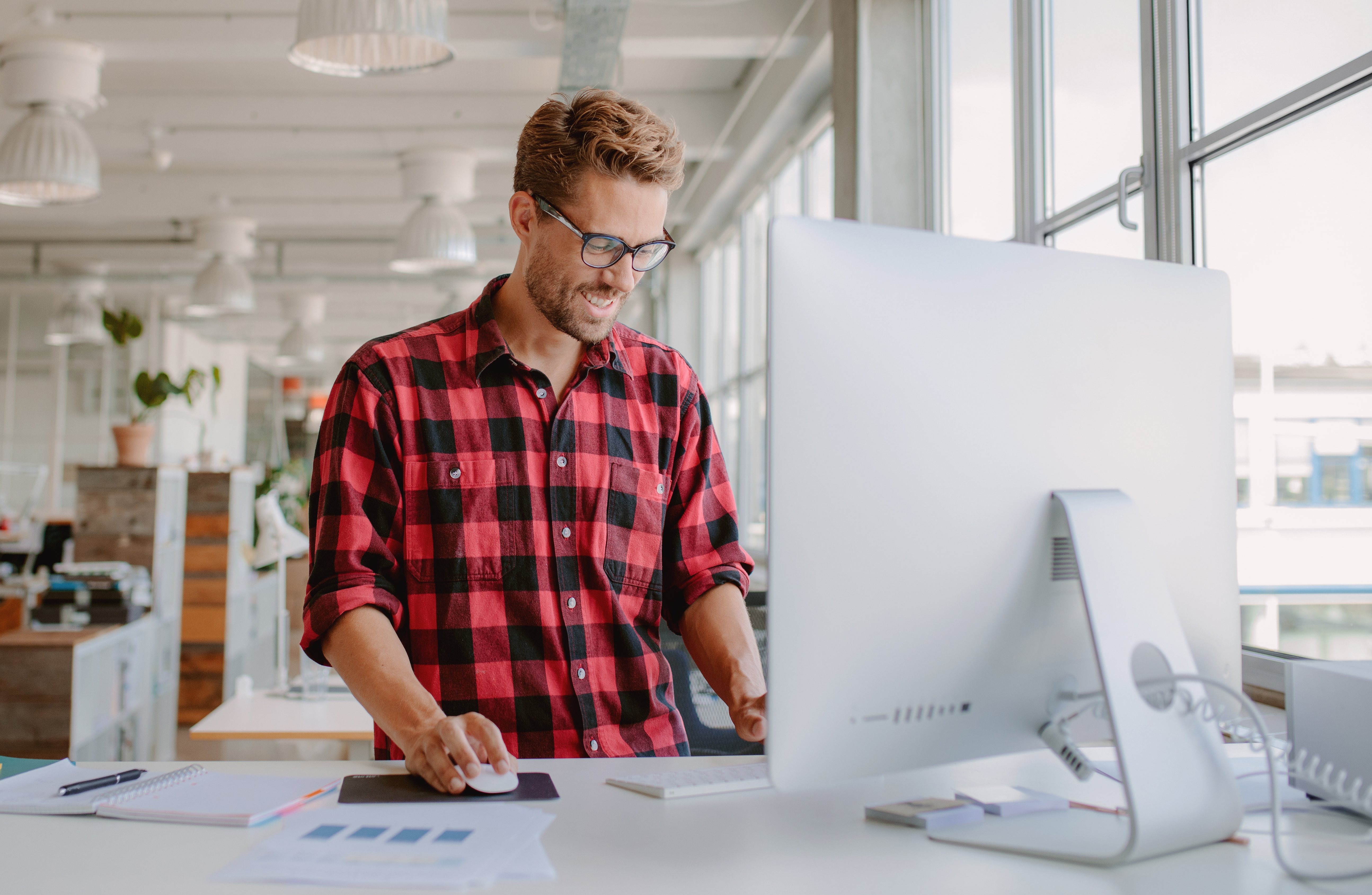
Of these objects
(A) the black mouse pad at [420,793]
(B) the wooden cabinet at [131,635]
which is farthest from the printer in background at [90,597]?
(A) the black mouse pad at [420,793]

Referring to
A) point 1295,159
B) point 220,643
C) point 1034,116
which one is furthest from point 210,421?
point 1295,159

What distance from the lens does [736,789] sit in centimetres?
117

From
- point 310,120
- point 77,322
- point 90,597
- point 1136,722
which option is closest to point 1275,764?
point 1136,722

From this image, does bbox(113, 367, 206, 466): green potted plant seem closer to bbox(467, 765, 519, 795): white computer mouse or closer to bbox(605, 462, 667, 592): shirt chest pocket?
bbox(605, 462, 667, 592): shirt chest pocket

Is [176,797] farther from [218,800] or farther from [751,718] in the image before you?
[751,718]

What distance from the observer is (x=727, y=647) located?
4.99ft

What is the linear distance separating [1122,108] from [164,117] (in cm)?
670

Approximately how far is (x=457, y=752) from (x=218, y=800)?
0.81 ft

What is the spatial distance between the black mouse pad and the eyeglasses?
72 centimetres

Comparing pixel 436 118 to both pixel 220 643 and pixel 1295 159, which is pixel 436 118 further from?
pixel 1295 159

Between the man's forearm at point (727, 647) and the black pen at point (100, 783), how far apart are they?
69 cm

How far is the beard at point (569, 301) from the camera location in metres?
1.55

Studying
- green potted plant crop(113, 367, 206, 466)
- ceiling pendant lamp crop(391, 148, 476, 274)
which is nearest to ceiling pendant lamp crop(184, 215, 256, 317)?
ceiling pendant lamp crop(391, 148, 476, 274)

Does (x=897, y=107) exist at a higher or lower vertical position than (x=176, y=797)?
higher
